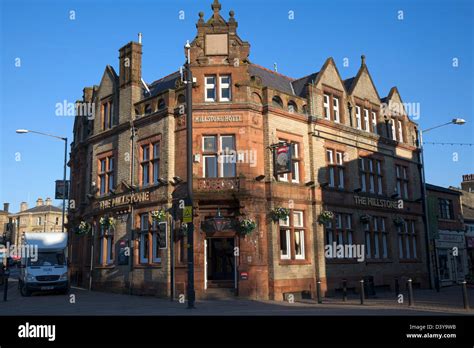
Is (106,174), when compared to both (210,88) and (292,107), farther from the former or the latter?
(292,107)

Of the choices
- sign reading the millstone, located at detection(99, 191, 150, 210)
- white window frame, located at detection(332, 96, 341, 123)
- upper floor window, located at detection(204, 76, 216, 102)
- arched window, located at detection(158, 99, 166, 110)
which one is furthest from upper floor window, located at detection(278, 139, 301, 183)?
sign reading the millstone, located at detection(99, 191, 150, 210)

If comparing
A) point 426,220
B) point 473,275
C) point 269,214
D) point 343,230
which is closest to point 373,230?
point 343,230

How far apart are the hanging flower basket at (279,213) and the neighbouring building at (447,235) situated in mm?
14910

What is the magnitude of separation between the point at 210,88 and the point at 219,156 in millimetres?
3465

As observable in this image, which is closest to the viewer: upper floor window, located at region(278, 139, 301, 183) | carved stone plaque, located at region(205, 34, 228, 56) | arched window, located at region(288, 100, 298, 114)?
carved stone plaque, located at region(205, 34, 228, 56)

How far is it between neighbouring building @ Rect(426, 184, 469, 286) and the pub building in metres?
4.00

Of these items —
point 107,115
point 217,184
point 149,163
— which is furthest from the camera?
point 107,115

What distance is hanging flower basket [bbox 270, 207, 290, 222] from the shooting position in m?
21.1

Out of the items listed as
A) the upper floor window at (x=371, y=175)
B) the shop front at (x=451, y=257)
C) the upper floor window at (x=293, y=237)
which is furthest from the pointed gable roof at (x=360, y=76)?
the shop front at (x=451, y=257)

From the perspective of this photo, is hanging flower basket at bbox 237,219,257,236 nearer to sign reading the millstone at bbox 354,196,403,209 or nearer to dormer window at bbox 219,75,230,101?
dormer window at bbox 219,75,230,101

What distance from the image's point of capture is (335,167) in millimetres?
25547

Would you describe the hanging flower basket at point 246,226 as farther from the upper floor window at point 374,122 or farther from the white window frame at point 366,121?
the upper floor window at point 374,122

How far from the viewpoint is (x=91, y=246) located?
27.2m

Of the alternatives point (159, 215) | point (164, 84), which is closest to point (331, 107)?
point (164, 84)
